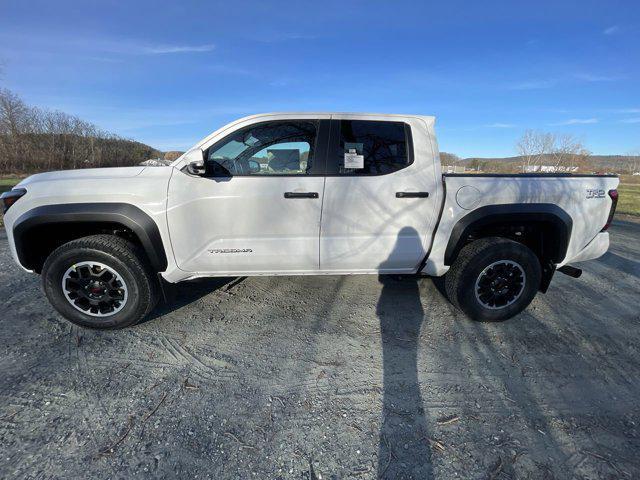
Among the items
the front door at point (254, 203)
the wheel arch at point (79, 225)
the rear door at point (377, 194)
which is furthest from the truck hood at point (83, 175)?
the rear door at point (377, 194)

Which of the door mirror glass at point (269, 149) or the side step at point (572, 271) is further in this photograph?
the side step at point (572, 271)

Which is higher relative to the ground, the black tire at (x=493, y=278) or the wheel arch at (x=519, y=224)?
the wheel arch at (x=519, y=224)

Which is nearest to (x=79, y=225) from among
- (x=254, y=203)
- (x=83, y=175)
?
(x=83, y=175)

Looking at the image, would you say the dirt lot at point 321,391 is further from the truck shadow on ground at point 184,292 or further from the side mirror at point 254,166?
the side mirror at point 254,166

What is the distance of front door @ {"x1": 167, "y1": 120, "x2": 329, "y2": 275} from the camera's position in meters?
2.88

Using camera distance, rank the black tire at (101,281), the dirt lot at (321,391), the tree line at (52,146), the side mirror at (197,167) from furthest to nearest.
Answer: the tree line at (52,146) → the black tire at (101,281) → the side mirror at (197,167) → the dirt lot at (321,391)

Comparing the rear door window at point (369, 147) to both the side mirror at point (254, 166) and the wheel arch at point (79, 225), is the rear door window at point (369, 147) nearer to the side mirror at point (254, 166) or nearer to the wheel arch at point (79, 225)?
the side mirror at point (254, 166)

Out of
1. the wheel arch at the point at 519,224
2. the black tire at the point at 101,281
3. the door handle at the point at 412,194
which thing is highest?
the door handle at the point at 412,194

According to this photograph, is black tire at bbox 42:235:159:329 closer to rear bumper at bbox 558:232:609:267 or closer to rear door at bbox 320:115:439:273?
rear door at bbox 320:115:439:273

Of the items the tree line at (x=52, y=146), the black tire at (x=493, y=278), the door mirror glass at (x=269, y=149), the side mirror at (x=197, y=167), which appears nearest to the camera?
the side mirror at (x=197, y=167)

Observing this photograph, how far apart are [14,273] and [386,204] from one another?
4.91 m

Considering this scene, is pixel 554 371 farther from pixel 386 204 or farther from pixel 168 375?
pixel 168 375

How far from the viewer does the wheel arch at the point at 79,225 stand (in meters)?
2.77

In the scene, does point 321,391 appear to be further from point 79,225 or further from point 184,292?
point 79,225
